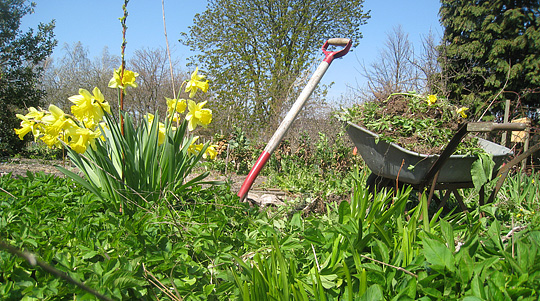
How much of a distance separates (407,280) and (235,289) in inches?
21.1

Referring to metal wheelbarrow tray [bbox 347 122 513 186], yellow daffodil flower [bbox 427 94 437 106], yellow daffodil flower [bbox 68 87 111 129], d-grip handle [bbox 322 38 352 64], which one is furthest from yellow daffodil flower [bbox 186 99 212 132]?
yellow daffodil flower [bbox 427 94 437 106]

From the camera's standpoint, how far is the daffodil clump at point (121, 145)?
1604 mm

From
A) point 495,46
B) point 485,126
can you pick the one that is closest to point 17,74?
point 485,126

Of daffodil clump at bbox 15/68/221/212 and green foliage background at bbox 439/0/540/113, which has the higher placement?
green foliage background at bbox 439/0/540/113

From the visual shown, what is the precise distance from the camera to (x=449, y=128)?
2635 millimetres

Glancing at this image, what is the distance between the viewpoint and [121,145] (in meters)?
1.71

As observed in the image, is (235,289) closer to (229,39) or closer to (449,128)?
(449,128)

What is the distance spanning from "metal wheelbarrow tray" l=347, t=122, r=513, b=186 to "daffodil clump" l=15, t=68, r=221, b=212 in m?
1.32

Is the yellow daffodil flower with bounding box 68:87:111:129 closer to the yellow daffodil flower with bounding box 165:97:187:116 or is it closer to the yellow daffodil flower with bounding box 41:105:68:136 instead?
the yellow daffodil flower with bounding box 41:105:68:136

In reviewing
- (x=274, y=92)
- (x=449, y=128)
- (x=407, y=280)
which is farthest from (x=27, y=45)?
(x=407, y=280)

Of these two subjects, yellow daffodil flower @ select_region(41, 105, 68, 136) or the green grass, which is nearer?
the green grass

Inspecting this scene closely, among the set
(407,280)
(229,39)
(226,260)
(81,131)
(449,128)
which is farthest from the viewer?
(229,39)

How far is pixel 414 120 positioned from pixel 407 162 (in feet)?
1.35

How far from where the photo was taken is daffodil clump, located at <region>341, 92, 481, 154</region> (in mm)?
2475
